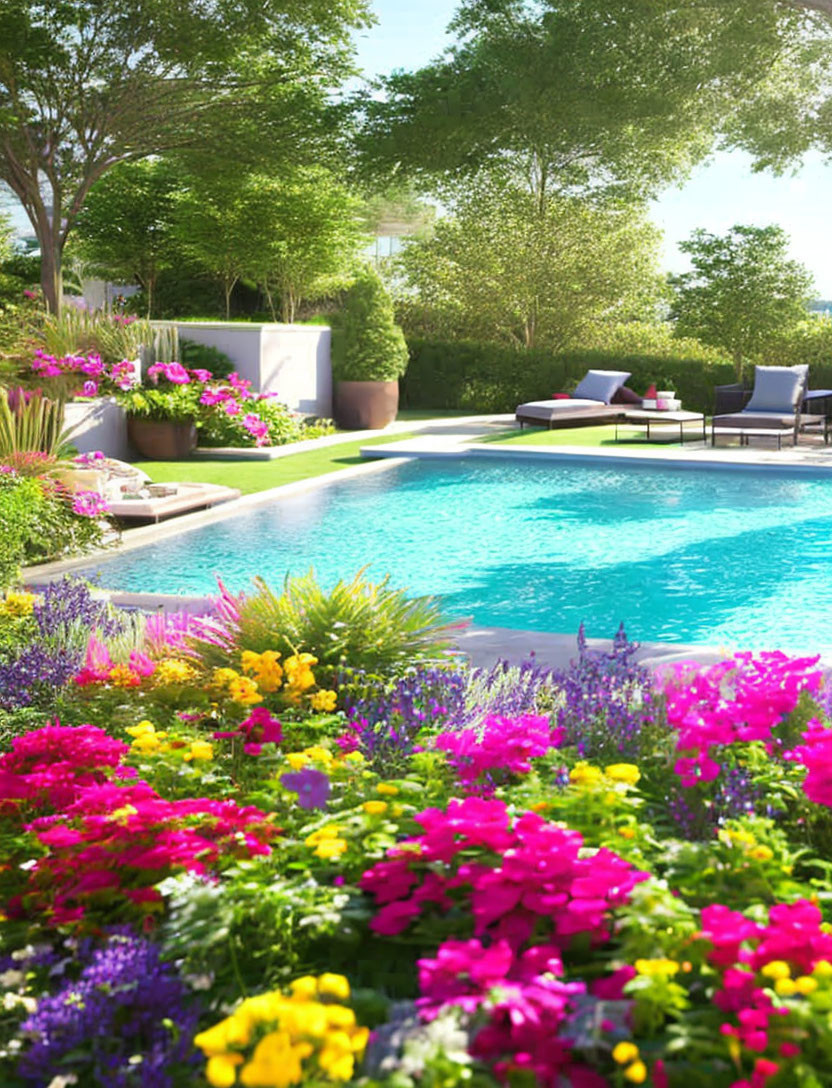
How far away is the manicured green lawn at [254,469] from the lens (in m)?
14.0

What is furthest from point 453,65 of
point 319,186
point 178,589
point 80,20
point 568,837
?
point 319,186

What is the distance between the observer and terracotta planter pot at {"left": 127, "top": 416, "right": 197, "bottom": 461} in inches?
606

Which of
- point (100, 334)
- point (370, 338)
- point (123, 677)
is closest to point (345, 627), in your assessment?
point (123, 677)

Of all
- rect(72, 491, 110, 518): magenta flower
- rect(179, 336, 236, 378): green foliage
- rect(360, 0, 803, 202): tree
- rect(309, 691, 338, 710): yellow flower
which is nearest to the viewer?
rect(309, 691, 338, 710): yellow flower

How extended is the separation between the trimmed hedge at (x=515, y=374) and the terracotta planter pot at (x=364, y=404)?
148 inches

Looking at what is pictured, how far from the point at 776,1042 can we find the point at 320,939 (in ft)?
3.08

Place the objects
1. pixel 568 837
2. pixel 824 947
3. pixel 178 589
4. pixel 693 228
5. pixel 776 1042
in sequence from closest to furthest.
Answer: pixel 776 1042 < pixel 824 947 < pixel 568 837 < pixel 178 589 < pixel 693 228

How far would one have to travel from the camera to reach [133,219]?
3048cm

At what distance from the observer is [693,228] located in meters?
24.9

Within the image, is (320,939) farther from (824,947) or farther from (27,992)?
(824,947)

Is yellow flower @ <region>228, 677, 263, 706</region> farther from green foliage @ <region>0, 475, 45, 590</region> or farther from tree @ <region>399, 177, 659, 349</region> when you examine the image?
tree @ <region>399, 177, 659, 349</region>

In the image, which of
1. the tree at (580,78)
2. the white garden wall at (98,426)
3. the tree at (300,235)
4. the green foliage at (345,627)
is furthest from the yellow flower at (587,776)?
the tree at (300,235)

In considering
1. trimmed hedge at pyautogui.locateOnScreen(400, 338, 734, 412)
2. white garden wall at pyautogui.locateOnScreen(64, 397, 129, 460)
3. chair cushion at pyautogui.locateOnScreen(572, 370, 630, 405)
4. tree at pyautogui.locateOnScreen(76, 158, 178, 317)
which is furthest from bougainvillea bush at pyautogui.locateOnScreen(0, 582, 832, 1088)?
tree at pyautogui.locateOnScreen(76, 158, 178, 317)

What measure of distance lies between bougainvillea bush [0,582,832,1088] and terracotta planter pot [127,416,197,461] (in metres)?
11.8
